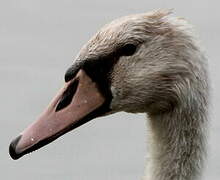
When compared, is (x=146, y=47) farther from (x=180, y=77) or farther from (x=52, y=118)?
A: (x=52, y=118)

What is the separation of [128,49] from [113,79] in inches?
12.0

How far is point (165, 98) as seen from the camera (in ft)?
21.4

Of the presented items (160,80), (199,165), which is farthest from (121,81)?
(199,165)

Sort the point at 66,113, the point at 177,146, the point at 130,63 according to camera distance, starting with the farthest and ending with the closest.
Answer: the point at 177,146 < the point at 130,63 < the point at 66,113

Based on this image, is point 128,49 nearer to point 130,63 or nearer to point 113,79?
point 130,63

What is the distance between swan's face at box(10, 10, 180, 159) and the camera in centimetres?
636

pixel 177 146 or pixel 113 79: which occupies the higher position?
pixel 113 79

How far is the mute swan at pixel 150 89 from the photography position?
6.38 metres

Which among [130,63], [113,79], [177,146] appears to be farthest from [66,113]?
[177,146]

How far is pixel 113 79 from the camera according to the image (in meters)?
6.59

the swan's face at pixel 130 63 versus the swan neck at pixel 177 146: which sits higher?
the swan's face at pixel 130 63

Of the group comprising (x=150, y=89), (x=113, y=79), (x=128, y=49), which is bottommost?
(x=150, y=89)

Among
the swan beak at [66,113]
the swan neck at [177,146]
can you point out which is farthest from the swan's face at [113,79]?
the swan neck at [177,146]

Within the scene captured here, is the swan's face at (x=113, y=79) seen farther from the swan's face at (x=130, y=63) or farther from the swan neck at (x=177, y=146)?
the swan neck at (x=177, y=146)
